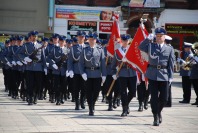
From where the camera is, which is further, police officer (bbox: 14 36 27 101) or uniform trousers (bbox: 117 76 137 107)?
police officer (bbox: 14 36 27 101)

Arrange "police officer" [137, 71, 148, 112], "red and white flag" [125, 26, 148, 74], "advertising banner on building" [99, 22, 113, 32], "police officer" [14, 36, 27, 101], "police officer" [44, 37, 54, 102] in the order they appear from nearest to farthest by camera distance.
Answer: "red and white flag" [125, 26, 148, 74]
"police officer" [137, 71, 148, 112]
"police officer" [44, 37, 54, 102]
"police officer" [14, 36, 27, 101]
"advertising banner on building" [99, 22, 113, 32]

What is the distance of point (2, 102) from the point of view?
1570 cm

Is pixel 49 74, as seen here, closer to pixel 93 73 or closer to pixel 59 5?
pixel 93 73

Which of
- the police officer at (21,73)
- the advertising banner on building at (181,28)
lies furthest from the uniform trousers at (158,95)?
the advertising banner on building at (181,28)

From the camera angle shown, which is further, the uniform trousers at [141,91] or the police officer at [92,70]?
the uniform trousers at [141,91]

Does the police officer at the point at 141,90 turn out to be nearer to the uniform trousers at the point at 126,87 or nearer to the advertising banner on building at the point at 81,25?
the uniform trousers at the point at 126,87

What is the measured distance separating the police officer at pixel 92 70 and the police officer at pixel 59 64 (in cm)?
303

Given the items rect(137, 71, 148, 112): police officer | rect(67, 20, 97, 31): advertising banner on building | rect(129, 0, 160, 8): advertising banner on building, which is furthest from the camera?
rect(129, 0, 160, 8): advertising banner on building

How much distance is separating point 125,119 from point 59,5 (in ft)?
89.7

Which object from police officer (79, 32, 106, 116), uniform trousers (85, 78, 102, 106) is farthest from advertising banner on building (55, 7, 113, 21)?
uniform trousers (85, 78, 102, 106)

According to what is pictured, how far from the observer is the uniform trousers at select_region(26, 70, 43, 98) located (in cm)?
1502

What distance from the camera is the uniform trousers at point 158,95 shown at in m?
11.1

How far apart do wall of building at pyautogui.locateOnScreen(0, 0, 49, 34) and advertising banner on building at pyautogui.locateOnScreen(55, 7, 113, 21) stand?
128 centimetres

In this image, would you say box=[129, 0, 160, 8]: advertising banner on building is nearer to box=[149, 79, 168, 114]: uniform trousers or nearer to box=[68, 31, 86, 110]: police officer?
box=[68, 31, 86, 110]: police officer
